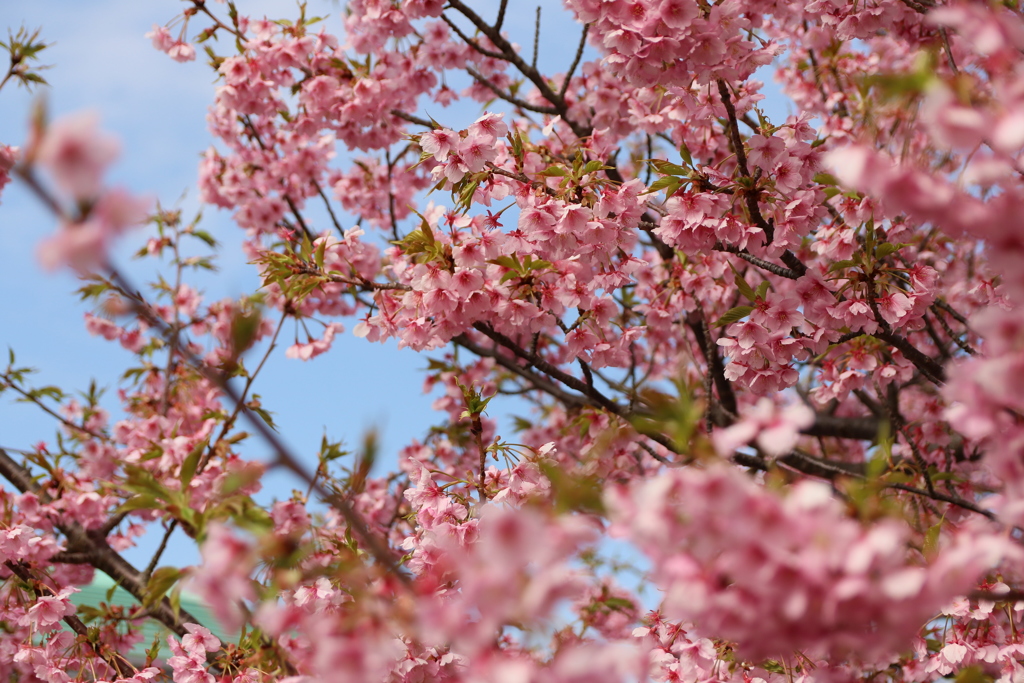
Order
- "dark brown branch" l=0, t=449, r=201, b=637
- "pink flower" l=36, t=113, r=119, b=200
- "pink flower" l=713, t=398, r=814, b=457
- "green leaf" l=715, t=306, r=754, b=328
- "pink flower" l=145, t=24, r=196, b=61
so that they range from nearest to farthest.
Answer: "pink flower" l=36, t=113, r=119, b=200, "pink flower" l=713, t=398, r=814, b=457, "green leaf" l=715, t=306, r=754, b=328, "dark brown branch" l=0, t=449, r=201, b=637, "pink flower" l=145, t=24, r=196, b=61

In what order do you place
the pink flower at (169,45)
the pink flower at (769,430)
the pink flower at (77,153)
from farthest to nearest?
the pink flower at (169,45) < the pink flower at (769,430) < the pink flower at (77,153)

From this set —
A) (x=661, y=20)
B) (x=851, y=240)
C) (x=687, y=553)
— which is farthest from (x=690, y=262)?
(x=687, y=553)

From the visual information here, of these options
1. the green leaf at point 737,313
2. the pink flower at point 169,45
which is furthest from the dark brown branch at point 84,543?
the green leaf at point 737,313

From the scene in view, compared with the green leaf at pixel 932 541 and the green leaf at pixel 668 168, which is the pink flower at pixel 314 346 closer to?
the green leaf at pixel 668 168

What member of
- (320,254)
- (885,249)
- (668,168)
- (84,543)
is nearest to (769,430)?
(668,168)

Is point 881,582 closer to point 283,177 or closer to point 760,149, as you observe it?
point 760,149

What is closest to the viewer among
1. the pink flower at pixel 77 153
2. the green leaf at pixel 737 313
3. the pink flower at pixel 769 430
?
the pink flower at pixel 77 153

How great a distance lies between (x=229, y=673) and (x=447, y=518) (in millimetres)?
991

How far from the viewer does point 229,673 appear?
2.69m

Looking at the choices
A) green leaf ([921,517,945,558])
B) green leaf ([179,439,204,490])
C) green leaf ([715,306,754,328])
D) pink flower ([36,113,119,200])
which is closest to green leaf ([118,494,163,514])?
green leaf ([179,439,204,490])

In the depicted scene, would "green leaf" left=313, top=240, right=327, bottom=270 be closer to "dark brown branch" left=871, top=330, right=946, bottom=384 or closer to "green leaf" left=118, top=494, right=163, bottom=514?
"green leaf" left=118, top=494, right=163, bottom=514

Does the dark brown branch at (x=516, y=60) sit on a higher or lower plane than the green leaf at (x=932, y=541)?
higher

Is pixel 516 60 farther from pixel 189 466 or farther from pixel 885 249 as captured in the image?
pixel 189 466

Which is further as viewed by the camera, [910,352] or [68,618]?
[68,618]
